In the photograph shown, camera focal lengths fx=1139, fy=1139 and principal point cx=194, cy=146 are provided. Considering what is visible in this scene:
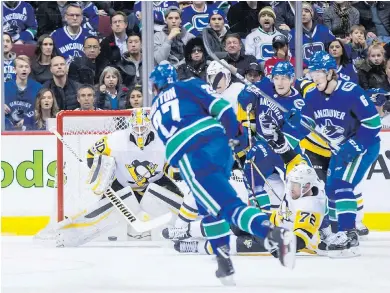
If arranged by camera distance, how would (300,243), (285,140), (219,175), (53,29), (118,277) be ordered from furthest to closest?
(53,29)
(285,140)
(300,243)
(118,277)
(219,175)

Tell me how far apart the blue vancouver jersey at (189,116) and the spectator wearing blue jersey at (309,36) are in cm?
286

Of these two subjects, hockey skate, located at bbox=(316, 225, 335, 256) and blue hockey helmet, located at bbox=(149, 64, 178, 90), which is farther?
hockey skate, located at bbox=(316, 225, 335, 256)

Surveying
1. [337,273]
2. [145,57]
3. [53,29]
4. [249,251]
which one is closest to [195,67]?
[145,57]

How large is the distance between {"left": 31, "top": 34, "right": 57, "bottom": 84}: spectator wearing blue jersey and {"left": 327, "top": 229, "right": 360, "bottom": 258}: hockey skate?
2645 mm

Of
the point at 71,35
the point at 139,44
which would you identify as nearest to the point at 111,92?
the point at 139,44

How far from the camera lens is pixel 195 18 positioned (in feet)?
26.7

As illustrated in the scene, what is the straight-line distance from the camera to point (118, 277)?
17.1ft

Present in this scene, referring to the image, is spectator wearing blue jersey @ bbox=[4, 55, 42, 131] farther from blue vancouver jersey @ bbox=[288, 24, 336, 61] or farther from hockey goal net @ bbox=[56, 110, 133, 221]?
blue vancouver jersey @ bbox=[288, 24, 336, 61]

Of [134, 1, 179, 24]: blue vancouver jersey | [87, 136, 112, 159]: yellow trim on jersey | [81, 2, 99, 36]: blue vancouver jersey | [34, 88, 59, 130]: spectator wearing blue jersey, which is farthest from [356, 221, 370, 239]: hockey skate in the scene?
[81, 2, 99, 36]: blue vancouver jersey

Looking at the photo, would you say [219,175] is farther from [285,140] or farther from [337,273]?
[285,140]

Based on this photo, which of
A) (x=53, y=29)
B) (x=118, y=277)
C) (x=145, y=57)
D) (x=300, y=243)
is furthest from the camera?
(x=53, y=29)

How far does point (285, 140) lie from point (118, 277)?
1772 millimetres

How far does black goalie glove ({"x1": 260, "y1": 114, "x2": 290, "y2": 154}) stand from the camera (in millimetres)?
6625

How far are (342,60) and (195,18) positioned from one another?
110 cm
